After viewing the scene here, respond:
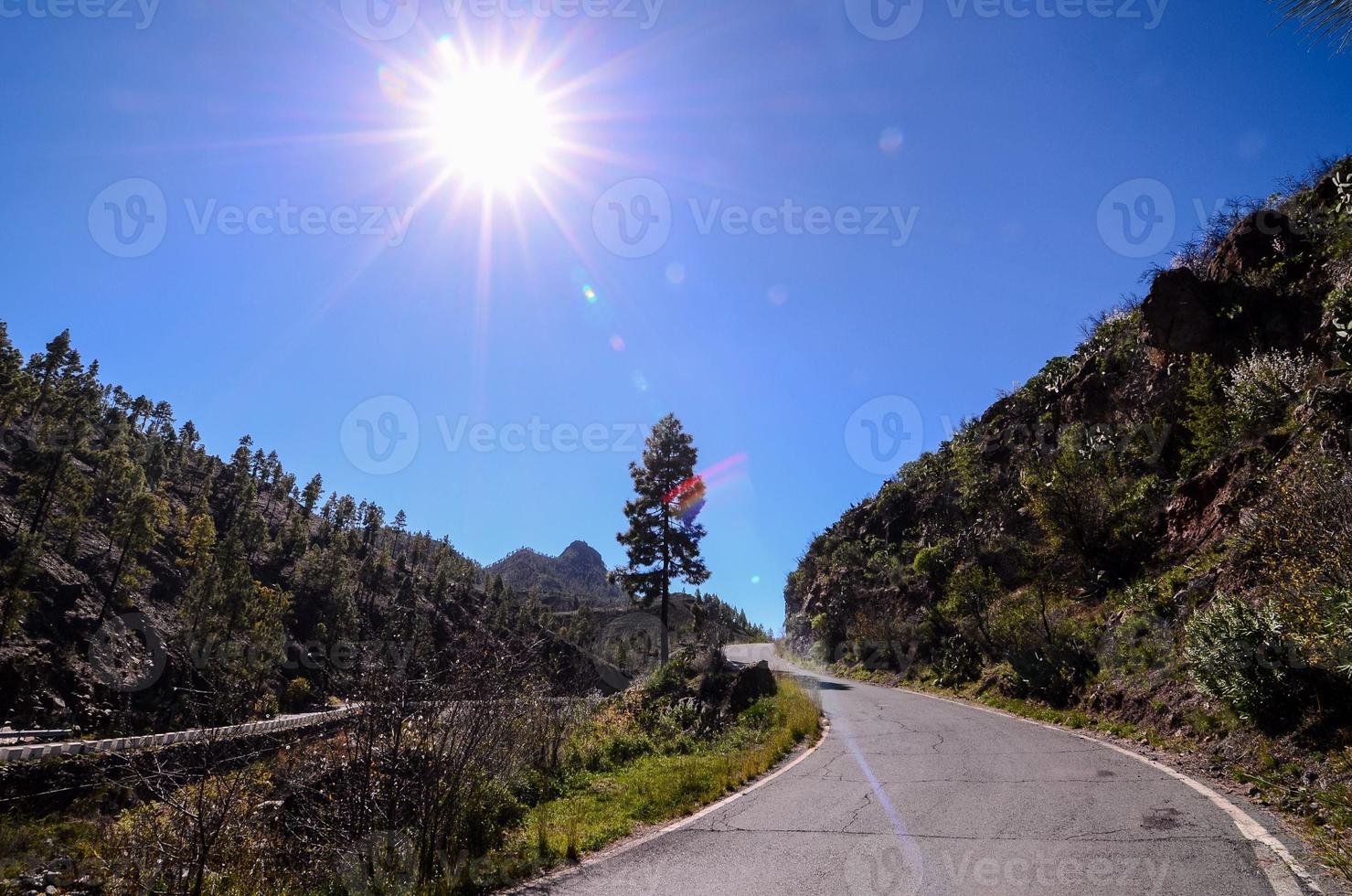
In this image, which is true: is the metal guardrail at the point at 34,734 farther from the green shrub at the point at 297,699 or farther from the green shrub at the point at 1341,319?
the green shrub at the point at 1341,319

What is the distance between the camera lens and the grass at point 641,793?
6691 mm

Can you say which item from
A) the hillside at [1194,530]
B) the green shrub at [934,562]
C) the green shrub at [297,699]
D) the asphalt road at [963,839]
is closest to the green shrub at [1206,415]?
the hillside at [1194,530]

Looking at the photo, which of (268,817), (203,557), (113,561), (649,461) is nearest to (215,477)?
(113,561)

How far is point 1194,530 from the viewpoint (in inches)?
639

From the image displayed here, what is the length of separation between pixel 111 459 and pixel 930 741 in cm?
10800

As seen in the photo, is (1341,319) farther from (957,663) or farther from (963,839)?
(957,663)

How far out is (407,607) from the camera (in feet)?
20.7

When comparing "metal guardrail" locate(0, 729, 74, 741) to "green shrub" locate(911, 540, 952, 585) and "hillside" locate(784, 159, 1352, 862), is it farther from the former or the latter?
"green shrub" locate(911, 540, 952, 585)

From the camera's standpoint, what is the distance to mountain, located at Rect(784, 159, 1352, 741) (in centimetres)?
818

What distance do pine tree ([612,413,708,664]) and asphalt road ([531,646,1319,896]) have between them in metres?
20.1

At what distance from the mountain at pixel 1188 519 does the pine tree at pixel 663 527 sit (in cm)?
1218

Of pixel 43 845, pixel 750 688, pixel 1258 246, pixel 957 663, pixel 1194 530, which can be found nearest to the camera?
pixel 43 845

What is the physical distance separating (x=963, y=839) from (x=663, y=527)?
24.4m

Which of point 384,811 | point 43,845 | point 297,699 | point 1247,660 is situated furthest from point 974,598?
point 297,699
